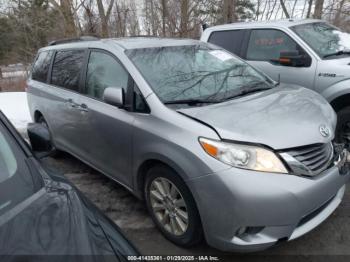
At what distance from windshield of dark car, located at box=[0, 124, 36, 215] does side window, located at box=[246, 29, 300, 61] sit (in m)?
4.07

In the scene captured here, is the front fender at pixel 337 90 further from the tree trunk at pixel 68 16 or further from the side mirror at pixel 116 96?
the tree trunk at pixel 68 16

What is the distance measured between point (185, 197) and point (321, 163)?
1055mm

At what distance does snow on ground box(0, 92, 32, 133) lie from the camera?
24.9ft

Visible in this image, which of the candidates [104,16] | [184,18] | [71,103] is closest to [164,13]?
[184,18]

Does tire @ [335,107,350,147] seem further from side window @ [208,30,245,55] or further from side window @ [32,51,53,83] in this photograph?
side window @ [32,51,53,83]

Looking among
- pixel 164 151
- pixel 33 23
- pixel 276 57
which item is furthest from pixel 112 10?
pixel 164 151

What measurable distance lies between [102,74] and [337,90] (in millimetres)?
2904

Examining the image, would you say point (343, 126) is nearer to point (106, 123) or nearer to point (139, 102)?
point (139, 102)

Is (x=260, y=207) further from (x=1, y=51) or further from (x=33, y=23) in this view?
(x=1, y=51)

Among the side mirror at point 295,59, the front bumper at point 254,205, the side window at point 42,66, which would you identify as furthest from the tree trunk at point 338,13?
the front bumper at point 254,205

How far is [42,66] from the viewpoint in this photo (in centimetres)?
537

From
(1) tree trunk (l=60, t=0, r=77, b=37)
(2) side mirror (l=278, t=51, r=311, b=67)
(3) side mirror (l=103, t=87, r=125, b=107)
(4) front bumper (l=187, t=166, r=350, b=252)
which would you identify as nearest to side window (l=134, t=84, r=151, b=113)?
(3) side mirror (l=103, t=87, r=125, b=107)

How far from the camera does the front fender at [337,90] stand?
4.49m

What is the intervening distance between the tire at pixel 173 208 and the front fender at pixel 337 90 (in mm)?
2768
